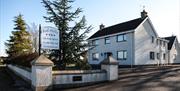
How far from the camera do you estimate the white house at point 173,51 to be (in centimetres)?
4297

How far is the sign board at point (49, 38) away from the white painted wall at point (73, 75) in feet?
6.77

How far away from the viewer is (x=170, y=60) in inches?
1674

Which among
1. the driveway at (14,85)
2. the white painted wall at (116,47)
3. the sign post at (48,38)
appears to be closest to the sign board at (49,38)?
the sign post at (48,38)

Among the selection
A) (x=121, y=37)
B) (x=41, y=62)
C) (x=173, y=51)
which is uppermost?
(x=121, y=37)

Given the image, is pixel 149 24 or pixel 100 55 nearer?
pixel 149 24

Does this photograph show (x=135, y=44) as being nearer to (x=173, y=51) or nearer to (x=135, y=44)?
(x=135, y=44)

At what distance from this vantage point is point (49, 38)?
14938 millimetres

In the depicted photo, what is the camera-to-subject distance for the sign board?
47.8 ft

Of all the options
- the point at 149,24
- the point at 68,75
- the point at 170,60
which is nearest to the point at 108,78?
the point at 68,75

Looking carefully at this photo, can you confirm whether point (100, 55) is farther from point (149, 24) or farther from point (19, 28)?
point (19, 28)

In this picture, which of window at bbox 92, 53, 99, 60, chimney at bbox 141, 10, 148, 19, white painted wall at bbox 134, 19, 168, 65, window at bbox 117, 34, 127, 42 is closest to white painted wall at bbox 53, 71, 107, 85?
white painted wall at bbox 134, 19, 168, 65

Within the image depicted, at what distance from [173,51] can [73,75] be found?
115 ft

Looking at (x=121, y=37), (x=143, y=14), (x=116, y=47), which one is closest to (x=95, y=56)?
(x=116, y=47)

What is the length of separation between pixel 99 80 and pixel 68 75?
2.59 m
